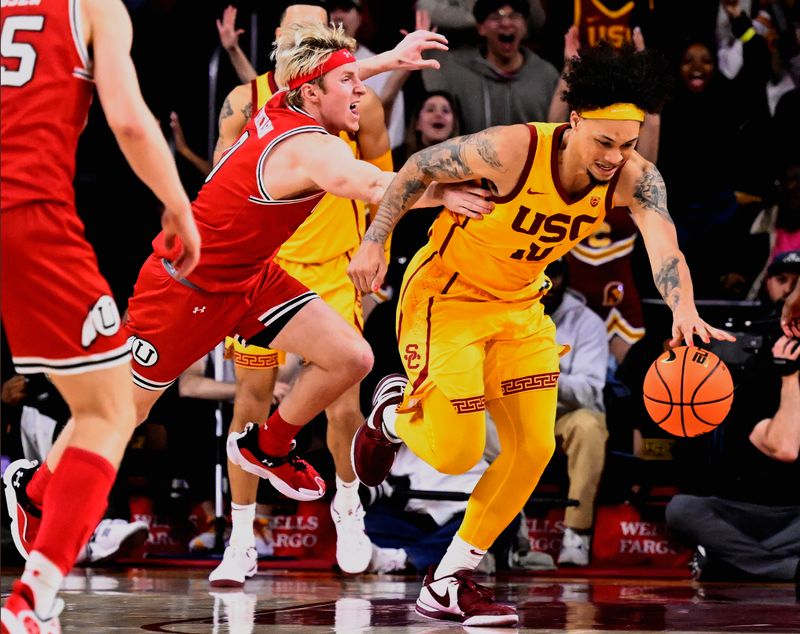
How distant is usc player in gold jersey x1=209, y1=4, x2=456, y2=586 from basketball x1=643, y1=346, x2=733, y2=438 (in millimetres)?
1926

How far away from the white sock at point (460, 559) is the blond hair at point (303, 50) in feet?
6.09

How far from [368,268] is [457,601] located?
128 cm

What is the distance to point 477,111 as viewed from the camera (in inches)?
308

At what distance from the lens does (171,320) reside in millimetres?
4820

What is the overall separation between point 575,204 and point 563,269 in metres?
2.82

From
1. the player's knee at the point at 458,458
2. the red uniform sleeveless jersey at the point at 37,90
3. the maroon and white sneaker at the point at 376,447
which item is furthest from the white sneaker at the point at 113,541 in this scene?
the red uniform sleeveless jersey at the point at 37,90

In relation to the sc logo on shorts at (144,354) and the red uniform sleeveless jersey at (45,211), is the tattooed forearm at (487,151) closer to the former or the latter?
the sc logo on shorts at (144,354)

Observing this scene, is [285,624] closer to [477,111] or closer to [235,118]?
[235,118]

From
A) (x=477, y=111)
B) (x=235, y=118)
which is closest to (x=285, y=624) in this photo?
(x=235, y=118)

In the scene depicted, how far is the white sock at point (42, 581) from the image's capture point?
117 inches

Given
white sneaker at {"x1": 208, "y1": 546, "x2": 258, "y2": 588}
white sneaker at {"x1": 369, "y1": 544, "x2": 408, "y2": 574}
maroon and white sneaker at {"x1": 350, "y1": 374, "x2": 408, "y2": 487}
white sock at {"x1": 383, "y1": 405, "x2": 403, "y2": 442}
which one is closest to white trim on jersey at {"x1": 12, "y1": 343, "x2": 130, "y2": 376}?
white sock at {"x1": 383, "y1": 405, "x2": 403, "y2": 442}

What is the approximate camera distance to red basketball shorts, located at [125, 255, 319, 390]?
4.82 m

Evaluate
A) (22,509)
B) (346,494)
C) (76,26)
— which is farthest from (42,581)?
(346,494)

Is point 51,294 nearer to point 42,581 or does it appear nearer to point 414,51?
point 42,581
